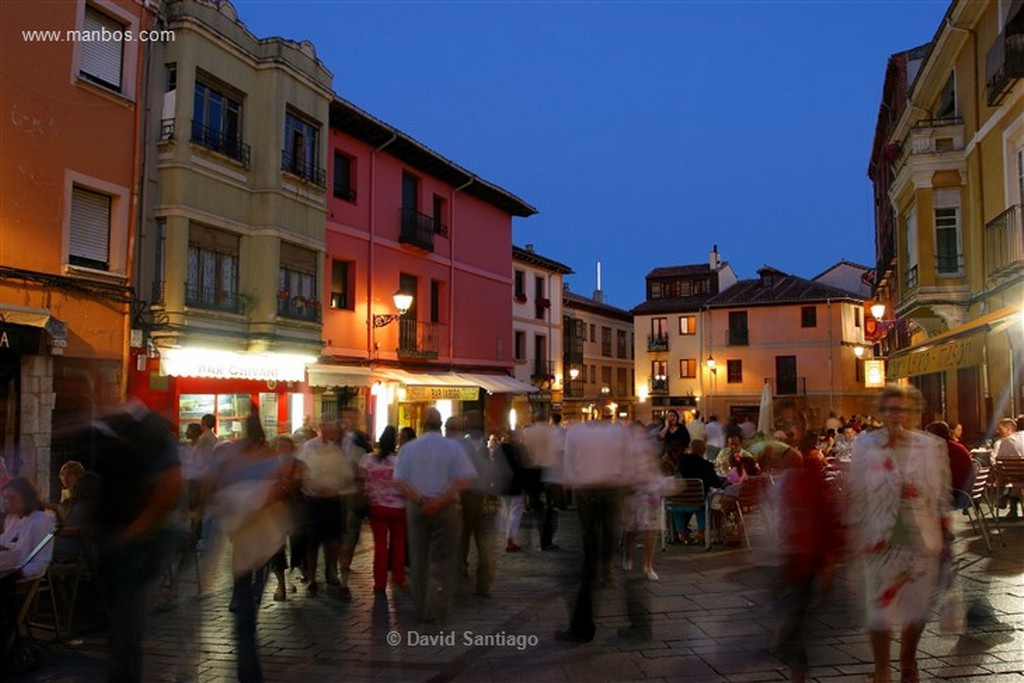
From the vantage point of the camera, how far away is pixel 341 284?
2189cm

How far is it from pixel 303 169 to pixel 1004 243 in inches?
561

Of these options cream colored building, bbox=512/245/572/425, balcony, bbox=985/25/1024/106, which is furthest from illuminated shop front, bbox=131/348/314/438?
A: cream colored building, bbox=512/245/572/425

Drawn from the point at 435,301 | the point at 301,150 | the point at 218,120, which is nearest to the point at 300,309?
the point at 301,150

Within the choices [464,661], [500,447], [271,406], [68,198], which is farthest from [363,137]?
[464,661]

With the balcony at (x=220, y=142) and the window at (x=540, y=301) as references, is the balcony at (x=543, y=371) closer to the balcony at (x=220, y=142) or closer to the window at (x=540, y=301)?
the window at (x=540, y=301)

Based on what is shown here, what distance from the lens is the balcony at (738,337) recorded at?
2048 inches

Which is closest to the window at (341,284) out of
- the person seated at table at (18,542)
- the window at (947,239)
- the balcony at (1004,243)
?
the window at (947,239)

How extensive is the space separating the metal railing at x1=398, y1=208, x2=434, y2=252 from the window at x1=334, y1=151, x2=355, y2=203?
88.3 inches

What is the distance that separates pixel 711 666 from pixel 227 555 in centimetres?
738

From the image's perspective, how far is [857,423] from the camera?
81.5 ft

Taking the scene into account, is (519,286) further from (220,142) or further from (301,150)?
(220,142)

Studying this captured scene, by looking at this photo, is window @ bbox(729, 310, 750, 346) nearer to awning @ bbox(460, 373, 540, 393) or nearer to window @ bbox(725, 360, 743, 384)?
window @ bbox(725, 360, 743, 384)

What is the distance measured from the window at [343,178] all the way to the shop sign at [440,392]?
5.32m

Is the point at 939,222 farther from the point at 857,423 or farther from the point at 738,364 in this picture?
the point at 738,364
